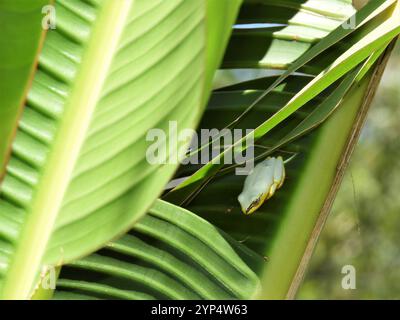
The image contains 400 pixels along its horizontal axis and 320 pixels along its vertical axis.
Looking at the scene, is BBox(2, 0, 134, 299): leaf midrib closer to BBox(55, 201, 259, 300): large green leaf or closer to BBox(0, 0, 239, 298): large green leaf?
BBox(0, 0, 239, 298): large green leaf

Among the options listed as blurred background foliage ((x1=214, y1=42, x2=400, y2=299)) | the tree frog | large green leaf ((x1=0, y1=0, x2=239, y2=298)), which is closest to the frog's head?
the tree frog

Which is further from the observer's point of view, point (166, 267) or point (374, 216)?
point (374, 216)

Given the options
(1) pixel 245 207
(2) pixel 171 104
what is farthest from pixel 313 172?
(2) pixel 171 104

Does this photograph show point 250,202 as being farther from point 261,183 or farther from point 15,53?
point 15,53

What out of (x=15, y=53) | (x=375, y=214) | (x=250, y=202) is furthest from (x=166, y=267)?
(x=375, y=214)

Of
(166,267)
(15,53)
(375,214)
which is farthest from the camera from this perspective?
(375,214)

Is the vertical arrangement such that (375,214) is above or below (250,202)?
above

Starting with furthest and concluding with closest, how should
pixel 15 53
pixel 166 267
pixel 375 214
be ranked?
pixel 375 214 → pixel 166 267 → pixel 15 53
